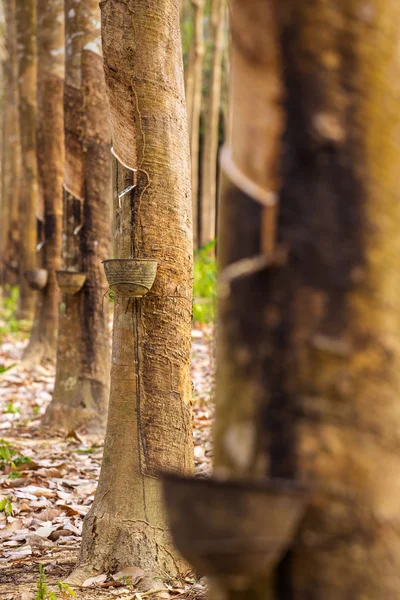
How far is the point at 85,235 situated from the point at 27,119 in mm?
5290

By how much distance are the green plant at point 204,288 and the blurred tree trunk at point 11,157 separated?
4.47 meters

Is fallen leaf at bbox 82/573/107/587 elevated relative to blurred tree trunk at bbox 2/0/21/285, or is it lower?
lower

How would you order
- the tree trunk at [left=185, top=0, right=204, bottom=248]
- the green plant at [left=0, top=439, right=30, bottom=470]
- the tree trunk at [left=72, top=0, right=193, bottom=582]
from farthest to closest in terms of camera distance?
the tree trunk at [left=185, top=0, right=204, bottom=248] → the green plant at [left=0, top=439, right=30, bottom=470] → the tree trunk at [left=72, top=0, right=193, bottom=582]

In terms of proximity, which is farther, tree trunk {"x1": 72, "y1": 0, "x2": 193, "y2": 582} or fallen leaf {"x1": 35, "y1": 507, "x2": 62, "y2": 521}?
fallen leaf {"x1": 35, "y1": 507, "x2": 62, "y2": 521}

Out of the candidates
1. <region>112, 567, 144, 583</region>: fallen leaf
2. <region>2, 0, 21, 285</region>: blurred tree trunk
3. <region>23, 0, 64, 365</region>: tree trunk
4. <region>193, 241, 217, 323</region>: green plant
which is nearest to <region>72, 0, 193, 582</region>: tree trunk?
<region>112, 567, 144, 583</region>: fallen leaf

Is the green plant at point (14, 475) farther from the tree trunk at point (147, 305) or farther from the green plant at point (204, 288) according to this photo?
the green plant at point (204, 288)

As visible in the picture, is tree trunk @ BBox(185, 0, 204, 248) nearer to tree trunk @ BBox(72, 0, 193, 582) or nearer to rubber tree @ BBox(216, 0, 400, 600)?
tree trunk @ BBox(72, 0, 193, 582)

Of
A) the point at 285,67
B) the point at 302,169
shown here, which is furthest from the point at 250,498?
the point at 285,67

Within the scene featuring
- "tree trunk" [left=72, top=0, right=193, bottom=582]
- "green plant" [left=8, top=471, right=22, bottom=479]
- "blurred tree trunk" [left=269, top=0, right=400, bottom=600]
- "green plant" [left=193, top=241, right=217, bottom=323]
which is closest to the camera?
"blurred tree trunk" [left=269, top=0, right=400, bottom=600]

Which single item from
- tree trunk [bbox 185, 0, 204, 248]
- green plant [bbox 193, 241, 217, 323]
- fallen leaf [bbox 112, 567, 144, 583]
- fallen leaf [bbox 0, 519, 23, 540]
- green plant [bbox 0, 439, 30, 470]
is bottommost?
fallen leaf [bbox 112, 567, 144, 583]

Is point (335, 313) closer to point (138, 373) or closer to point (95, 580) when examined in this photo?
point (138, 373)

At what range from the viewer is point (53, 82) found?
28.3 feet

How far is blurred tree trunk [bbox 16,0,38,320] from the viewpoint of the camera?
36.3 feet

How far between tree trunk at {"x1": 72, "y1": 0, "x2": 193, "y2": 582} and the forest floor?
0.26 m
